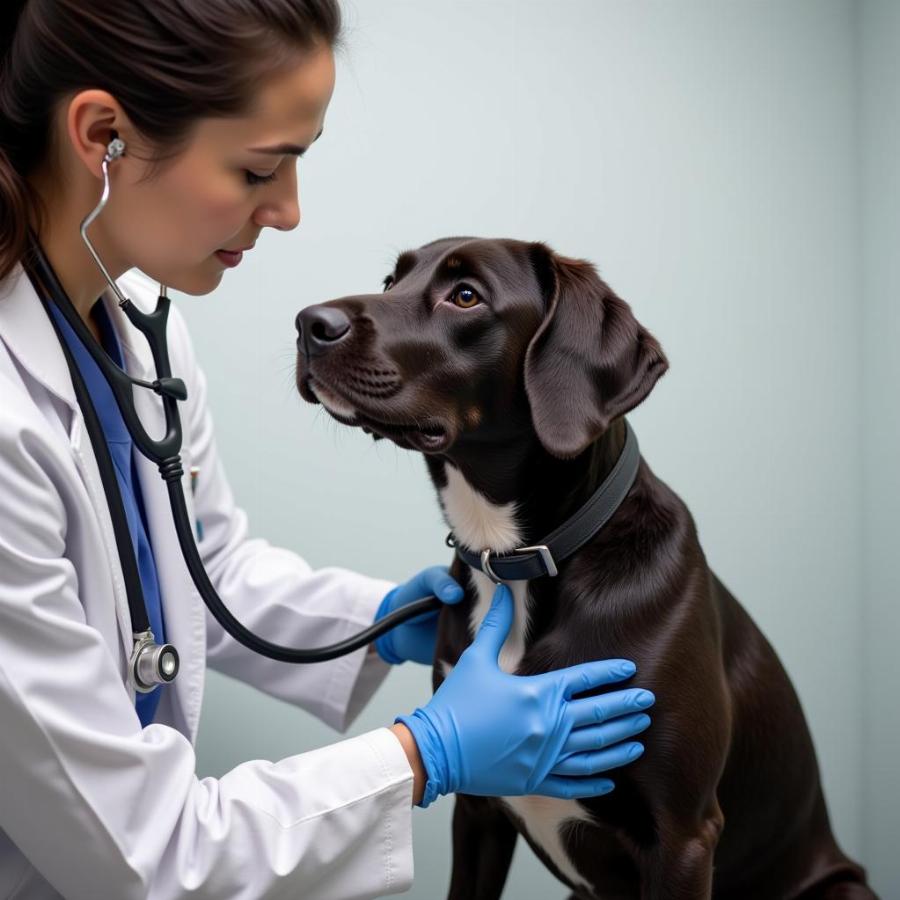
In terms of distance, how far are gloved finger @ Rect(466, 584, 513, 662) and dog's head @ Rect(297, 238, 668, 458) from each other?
19cm

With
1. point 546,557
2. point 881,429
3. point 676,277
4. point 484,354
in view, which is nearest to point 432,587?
point 546,557

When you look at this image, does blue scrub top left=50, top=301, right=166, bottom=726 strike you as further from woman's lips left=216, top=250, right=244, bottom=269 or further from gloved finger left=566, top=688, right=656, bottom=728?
gloved finger left=566, top=688, right=656, bottom=728

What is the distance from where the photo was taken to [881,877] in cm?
225

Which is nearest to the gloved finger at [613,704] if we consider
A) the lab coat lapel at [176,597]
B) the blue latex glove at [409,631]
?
the blue latex glove at [409,631]

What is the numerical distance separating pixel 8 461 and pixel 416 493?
1.01 metres

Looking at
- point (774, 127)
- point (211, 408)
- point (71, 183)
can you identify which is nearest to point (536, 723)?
point (71, 183)

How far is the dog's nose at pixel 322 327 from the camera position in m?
1.15

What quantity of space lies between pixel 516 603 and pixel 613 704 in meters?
0.19

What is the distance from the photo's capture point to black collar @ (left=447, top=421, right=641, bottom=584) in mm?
1216

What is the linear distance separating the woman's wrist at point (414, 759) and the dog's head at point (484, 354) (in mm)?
322

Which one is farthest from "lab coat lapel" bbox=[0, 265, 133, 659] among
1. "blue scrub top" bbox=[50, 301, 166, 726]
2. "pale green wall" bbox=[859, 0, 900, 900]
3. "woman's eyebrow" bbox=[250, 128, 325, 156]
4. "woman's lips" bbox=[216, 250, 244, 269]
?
"pale green wall" bbox=[859, 0, 900, 900]

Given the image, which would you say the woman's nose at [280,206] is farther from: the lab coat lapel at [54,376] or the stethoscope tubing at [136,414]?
the lab coat lapel at [54,376]

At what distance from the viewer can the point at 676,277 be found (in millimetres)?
2094

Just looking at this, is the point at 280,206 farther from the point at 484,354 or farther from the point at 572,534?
the point at 572,534
